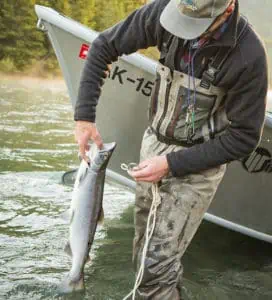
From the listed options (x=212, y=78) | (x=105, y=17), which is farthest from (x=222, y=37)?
(x=105, y=17)

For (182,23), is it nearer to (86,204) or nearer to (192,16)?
(192,16)

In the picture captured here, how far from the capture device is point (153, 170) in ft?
10.7

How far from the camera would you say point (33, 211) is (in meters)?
6.15

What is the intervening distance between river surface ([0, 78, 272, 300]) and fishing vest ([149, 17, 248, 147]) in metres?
1.45

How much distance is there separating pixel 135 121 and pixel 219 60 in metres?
2.29

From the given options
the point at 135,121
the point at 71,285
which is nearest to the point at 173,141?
the point at 71,285

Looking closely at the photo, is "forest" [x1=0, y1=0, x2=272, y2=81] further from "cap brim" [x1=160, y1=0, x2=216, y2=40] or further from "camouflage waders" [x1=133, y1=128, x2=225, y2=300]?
"cap brim" [x1=160, y1=0, x2=216, y2=40]

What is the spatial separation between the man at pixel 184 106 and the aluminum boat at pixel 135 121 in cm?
149

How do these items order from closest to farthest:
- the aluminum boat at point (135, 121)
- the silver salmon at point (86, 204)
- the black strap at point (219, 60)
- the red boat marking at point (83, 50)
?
1. the black strap at point (219, 60)
2. the silver salmon at point (86, 204)
3. the aluminum boat at point (135, 121)
4. the red boat marking at point (83, 50)

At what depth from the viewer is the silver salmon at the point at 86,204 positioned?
3.65m

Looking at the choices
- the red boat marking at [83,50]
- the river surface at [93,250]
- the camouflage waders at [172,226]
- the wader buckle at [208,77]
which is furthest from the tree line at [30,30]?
the wader buckle at [208,77]

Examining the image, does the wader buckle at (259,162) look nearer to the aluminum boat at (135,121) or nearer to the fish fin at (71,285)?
the aluminum boat at (135,121)

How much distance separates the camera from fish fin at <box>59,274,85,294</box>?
12.8 ft

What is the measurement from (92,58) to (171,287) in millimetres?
1425
